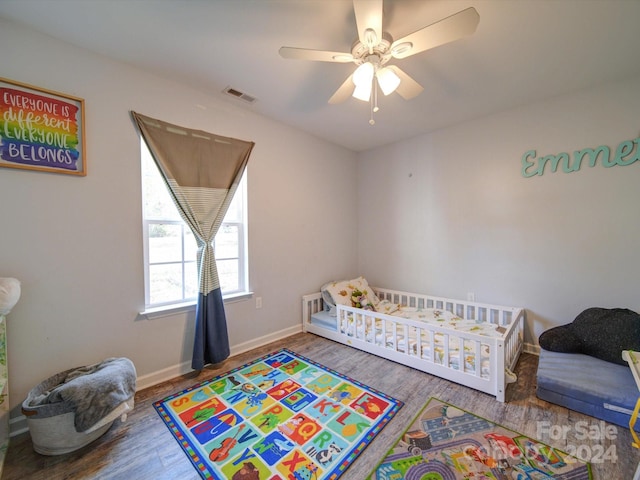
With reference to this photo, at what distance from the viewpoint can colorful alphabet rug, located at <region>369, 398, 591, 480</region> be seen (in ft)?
4.27

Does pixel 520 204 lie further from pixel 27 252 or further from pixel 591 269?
pixel 27 252

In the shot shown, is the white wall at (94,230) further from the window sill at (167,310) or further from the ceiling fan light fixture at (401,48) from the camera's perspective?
the ceiling fan light fixture at (401,48)

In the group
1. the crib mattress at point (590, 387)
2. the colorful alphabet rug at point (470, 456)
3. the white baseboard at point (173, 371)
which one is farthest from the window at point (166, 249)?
the crib mattress at point (590, 387)

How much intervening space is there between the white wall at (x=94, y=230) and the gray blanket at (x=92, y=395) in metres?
0.36

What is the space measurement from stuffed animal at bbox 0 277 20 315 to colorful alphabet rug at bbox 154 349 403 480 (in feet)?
3.53

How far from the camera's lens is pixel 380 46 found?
1.49m

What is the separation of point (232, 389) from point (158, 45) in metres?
2.56

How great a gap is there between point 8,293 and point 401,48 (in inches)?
99.0

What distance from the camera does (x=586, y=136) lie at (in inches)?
90.2

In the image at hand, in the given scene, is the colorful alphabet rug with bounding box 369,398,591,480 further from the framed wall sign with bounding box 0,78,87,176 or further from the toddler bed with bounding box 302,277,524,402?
the framed wall sign with bounding box 0,78,87,176

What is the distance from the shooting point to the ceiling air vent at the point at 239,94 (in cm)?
228

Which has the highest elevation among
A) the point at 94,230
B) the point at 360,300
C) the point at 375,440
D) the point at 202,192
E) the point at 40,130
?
the point at 40,130

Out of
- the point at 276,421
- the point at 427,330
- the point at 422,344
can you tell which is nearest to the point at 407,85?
the point at 427,330

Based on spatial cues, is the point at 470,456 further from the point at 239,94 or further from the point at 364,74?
the point at 239,94
